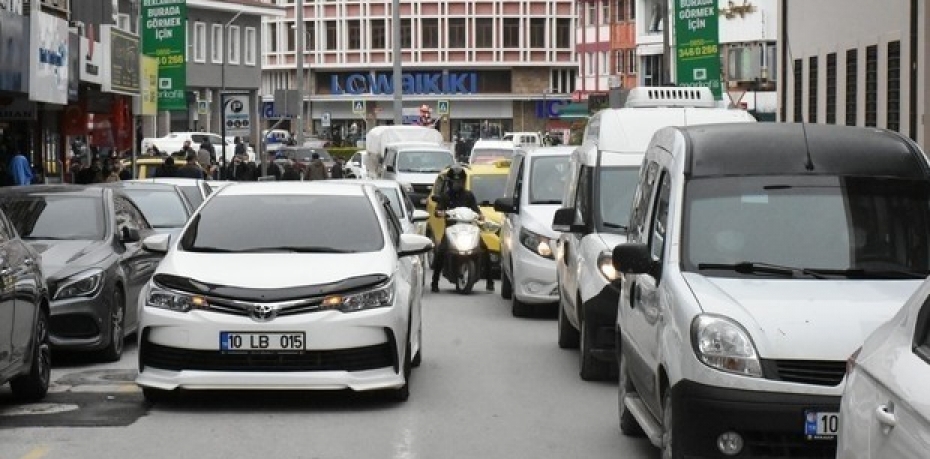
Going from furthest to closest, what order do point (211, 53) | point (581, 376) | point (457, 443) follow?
point (211, 53) < point (581, 376) < point (457, 443)

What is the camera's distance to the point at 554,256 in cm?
2055

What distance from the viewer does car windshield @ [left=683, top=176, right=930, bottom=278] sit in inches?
399

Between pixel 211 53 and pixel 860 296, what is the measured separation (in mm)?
76241

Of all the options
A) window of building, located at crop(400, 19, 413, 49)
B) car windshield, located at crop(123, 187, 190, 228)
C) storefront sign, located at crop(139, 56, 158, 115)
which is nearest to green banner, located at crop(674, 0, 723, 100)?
storefront sign, located at crop(139, 56, 158, 115)

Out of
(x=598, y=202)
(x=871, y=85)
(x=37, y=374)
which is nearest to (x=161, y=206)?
(x=598, y=202)

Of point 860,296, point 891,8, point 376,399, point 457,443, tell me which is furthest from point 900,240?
point 891,8

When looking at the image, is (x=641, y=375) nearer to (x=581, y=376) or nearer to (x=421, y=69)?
(x=581, y=376)

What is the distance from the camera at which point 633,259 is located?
10.1 m

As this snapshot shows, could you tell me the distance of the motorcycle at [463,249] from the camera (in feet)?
81.4

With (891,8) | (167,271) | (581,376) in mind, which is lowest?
(581,376)

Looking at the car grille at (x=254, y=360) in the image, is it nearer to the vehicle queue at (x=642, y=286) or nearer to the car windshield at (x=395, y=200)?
the vehicle queue at (x=642, y=286)

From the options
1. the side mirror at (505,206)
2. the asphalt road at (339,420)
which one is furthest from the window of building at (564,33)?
the asphalt road at (339,420)

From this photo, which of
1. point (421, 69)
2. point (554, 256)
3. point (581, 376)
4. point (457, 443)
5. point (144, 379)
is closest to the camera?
point (457, 443)

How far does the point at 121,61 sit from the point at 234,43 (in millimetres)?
49092
